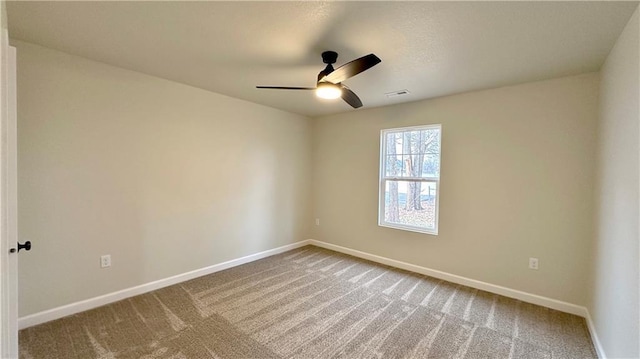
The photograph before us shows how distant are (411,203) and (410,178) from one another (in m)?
0.35

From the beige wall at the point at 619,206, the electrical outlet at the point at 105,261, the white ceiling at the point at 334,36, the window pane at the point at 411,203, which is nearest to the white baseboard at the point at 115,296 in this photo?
the electrical outlet at the point at 105,261

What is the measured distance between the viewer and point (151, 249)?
3000 mm

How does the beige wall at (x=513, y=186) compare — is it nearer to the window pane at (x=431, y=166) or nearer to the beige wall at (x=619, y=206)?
the window pane at (x=431, y=166)

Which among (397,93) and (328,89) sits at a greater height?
(397,93)

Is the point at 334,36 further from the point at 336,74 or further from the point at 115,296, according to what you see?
the point at 115,296

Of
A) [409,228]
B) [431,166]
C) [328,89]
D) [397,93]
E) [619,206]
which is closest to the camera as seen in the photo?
[619,206]

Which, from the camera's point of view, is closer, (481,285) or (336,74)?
(336,74)

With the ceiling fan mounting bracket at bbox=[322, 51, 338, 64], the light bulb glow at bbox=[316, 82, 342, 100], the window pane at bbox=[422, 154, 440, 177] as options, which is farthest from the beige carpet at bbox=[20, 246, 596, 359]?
the ceiling fan mounting bracket at bbox=[322, 51, 338, 64]

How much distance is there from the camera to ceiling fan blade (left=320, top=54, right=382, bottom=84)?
73.1 inches

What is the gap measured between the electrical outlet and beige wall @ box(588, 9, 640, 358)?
4.01 m

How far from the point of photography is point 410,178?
3.81 metres

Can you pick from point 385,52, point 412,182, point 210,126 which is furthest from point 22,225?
point 412,182

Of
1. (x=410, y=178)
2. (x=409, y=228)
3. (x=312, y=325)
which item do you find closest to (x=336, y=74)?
(x=312, y=325)

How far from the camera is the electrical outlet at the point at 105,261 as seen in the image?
266 centimetres
